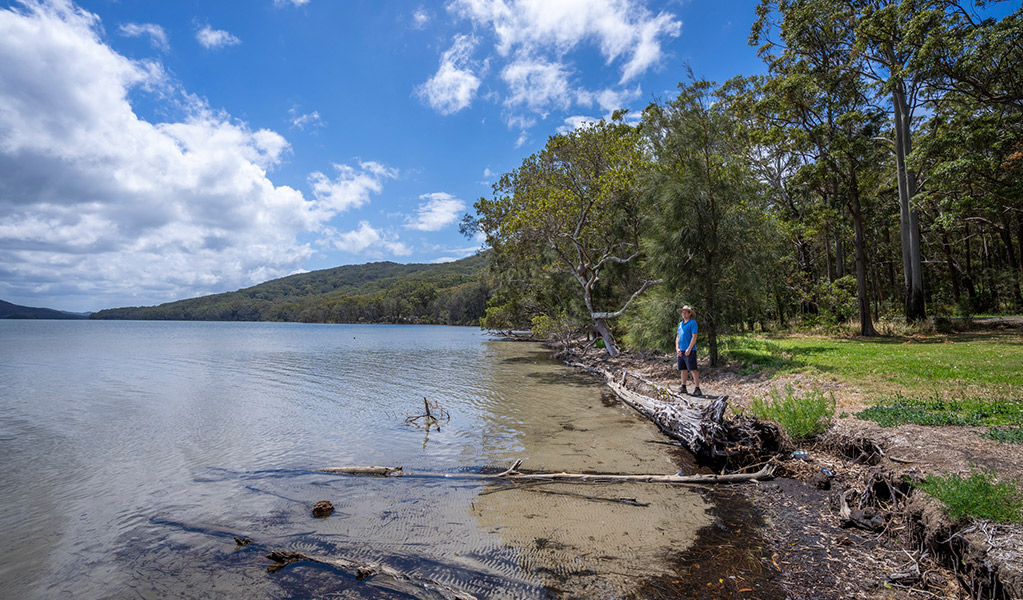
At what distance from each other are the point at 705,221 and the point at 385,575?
1383cm

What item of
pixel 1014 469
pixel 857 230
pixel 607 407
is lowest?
pixel 607 407

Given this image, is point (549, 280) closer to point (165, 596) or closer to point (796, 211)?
point (796, 211)

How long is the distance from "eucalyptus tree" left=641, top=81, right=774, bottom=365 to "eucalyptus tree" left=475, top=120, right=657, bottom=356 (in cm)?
606

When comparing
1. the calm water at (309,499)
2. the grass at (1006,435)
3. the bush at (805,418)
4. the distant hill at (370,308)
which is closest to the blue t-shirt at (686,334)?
the calm water at (309,499)

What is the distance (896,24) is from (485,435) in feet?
78.7

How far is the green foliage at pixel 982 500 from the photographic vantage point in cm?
383

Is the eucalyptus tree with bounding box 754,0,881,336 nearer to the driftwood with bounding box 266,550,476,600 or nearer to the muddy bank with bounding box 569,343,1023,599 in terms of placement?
the muddy bank with bounding box 569,343,1023,599

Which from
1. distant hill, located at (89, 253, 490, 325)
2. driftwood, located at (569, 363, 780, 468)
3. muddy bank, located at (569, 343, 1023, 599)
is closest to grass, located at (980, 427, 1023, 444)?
muddy bank, located at (569, 343, 1023, 599)

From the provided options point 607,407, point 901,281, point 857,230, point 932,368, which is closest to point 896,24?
point 857,230

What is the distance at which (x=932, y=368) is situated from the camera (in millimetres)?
10734

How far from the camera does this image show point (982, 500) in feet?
12.9

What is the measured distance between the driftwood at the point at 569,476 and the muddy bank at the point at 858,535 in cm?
29

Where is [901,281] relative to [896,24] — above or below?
below

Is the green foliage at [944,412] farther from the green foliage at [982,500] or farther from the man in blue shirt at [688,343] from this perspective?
the man in blue shirt at [688,343]
